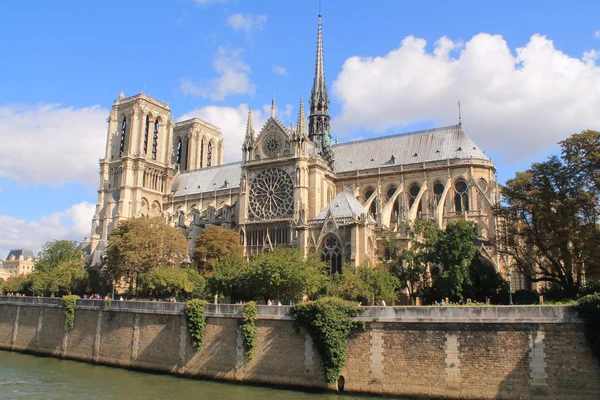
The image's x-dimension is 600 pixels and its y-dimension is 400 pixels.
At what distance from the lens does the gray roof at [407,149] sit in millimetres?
59469

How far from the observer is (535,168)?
35656mm

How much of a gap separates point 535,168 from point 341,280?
14274 mm

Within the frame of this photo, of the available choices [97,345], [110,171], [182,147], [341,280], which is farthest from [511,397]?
[182,147]

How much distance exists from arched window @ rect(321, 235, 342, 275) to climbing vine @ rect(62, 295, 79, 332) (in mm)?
18595

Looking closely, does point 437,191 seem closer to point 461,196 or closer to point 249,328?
point 461,196

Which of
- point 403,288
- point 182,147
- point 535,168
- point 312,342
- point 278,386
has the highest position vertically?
point 182,147

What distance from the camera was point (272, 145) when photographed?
60.2m

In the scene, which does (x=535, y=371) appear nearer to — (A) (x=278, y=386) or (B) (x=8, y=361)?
(A) (x=278, y=386)

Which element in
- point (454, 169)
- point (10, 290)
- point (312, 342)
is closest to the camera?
point (312, 342)

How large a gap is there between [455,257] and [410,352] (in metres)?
13.1

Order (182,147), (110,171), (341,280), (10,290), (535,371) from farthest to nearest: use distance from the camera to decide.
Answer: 1. (182,147)
2. (110,171)
3. (10,290)
4. (341,280)
5. (535,371)

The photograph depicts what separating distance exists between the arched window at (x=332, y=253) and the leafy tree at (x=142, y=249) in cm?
1354

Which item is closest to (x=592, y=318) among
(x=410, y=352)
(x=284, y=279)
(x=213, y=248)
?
(x=410, y=352)

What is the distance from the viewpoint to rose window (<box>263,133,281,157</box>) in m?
59.8
